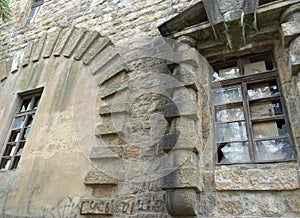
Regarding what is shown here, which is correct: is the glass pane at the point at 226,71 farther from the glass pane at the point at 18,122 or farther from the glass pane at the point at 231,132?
the glass pane at the point at 18,122

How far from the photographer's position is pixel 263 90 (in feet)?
7.98

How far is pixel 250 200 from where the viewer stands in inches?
75.7

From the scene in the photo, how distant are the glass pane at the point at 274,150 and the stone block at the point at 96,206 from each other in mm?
1451

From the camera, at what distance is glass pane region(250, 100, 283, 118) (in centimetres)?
228

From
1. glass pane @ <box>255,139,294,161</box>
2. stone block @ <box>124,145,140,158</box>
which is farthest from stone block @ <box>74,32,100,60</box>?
glass pane @ <box>255,139,294,161</box>

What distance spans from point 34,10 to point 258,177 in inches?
240

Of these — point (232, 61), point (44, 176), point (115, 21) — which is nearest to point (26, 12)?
point (115, 21)

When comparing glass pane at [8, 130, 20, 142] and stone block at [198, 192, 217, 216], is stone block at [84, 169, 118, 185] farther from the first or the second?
glass pane at [8, 130, 20, 142]

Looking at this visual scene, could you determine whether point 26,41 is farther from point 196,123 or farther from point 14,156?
point 196,123

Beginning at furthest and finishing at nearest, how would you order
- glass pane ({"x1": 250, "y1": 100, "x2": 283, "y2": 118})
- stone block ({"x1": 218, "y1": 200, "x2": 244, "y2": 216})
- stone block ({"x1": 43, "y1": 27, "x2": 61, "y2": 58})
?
stone block ({"x1": 43, "y1": 27, "x2": 61, "y2": 58}) < glass pane ({"x1": 250, "y1": 100, "x2": 283, "y2": 118}) < stone block ({"x1": 218, "y1": 200, "x2": 244, "y2": 216})

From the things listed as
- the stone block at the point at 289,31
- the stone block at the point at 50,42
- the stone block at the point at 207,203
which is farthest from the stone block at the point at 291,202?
the stone block at the point at 50,42

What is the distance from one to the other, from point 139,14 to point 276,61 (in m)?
2.12

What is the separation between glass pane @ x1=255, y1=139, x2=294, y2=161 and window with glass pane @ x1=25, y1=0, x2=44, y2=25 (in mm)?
5474

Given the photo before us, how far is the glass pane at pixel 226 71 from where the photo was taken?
2664mm
